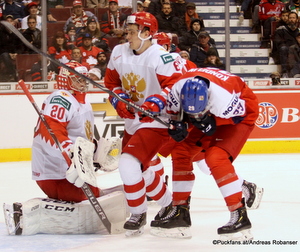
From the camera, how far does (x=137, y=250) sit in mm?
3277

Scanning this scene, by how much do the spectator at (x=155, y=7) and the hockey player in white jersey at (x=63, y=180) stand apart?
349 cm

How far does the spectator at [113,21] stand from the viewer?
22.9ft

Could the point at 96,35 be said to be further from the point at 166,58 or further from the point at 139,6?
the point at 166,58

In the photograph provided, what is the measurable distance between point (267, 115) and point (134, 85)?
373 centimetres

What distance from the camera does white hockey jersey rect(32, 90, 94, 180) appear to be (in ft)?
12.1

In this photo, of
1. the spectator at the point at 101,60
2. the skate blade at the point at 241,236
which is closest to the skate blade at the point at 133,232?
the skate blade at the point at 241,236

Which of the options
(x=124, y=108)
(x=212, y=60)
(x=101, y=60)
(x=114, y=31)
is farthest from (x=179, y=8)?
(x=124, y=108)

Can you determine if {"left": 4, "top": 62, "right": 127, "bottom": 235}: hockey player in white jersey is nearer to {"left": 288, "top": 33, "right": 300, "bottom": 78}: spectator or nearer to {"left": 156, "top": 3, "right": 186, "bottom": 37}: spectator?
{"left": 156, "top": 3, "right": 186, "bottom": 37}: spectator

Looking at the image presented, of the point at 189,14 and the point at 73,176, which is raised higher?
the point at 189,14

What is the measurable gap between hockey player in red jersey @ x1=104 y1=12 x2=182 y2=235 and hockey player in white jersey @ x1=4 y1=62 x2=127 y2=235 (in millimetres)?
208

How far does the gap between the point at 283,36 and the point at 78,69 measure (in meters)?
4.08

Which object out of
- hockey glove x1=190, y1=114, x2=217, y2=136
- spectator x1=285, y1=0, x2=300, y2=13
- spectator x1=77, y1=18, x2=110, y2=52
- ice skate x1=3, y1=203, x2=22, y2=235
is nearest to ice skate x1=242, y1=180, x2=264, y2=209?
hockey glove x1=190, y1=114, x2=217, y2=136

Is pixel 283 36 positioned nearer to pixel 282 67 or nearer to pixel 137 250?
pixel 282 67

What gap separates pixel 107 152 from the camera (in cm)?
400
